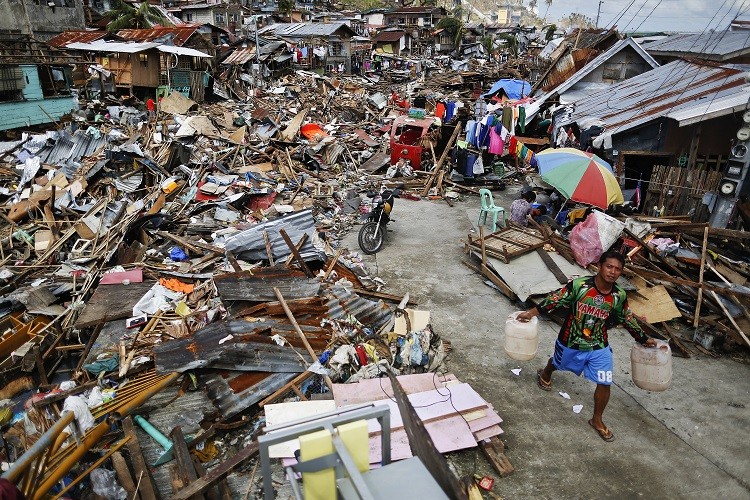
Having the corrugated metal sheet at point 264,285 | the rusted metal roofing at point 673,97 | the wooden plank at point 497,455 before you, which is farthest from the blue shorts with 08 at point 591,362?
the rusted metal roofing at point 673,97

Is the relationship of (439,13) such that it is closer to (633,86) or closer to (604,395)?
(633,86)

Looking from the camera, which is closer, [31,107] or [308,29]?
[31,107]

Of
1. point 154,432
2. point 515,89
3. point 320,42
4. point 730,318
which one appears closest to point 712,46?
point 515,89

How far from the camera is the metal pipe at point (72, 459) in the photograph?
3656 mm

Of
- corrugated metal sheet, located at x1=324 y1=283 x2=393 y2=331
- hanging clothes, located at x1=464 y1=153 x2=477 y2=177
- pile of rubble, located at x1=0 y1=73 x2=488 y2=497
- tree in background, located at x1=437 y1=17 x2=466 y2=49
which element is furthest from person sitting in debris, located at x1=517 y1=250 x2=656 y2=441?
tree in background, located at x1=437 y1=17 x2=466 y2=49

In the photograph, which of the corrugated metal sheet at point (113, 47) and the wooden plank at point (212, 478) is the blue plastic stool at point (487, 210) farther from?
the corrugated metal sheet at point (113, 47)

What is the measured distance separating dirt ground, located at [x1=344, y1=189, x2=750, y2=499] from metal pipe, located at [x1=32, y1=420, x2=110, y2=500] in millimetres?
3497

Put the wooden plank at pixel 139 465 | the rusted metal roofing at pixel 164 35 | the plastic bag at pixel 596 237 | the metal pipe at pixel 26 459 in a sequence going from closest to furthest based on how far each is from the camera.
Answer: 1. the metal pipe at pixel 26 459
2. the wooden plank at pixel 139 465
3. the plastic bag at pixel 596 237
4. the rusted metal roofing at pixel 164 35

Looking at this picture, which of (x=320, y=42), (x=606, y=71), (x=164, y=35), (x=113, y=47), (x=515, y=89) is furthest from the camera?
(x=320, y=42)

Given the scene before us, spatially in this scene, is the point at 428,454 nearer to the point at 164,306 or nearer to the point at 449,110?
the point at 164,306

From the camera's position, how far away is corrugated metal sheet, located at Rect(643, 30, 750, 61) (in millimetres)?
14188

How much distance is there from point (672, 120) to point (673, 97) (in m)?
1.54

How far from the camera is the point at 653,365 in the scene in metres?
4.78

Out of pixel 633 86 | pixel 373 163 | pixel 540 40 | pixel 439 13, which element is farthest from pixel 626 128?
pixel 540 40
